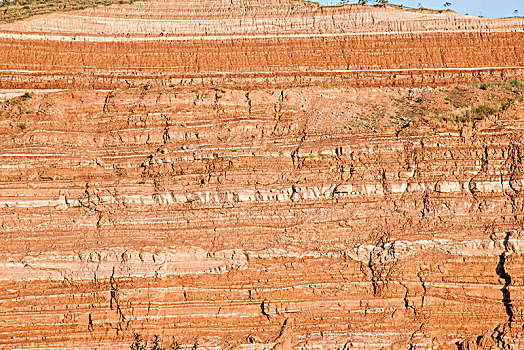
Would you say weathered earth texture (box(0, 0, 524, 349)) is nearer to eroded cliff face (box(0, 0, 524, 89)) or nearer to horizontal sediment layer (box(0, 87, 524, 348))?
horizontal sediment layer (box(0, 87, 524, 348))

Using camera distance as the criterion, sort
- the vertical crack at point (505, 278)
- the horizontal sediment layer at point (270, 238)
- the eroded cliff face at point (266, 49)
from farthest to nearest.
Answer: the eroded cliff face at point (266, 49), the horizontal sediment layer at point (270, 238), the vertical crack at point (505, 278)

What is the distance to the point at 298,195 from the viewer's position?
1430 cm

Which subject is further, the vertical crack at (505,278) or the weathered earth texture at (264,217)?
the weathered earth texture at (264,217)

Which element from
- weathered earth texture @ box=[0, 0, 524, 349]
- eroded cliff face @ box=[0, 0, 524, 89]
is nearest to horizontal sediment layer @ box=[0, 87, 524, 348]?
weathered earth texture @ box=[0, 0, 524, 349]

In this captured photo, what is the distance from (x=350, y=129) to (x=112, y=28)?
9.53 m

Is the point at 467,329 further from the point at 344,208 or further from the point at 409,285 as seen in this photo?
the point at 344,208

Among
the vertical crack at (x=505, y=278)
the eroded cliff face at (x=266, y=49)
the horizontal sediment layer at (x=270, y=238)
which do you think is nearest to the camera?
the vertical crack at (x=505, y=278)

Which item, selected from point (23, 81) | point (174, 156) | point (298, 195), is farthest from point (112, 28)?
point (298, 195)

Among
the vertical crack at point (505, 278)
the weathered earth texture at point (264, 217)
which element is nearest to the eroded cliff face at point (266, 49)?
the weathered earth texture at point (264, 217)

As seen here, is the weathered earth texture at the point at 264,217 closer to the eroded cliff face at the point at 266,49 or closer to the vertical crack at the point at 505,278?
the vertical crack at the point at 505,278

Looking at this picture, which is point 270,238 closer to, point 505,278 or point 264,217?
point 264,217

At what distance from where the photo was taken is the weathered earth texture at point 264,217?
13.4m

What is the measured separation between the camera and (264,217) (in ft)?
46.6

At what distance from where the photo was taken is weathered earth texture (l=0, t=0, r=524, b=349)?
13.4m
